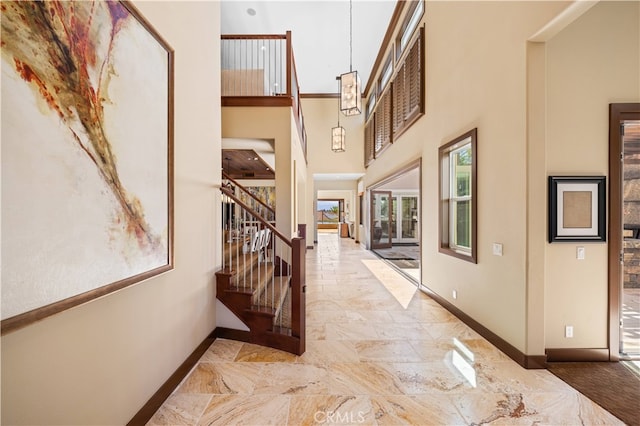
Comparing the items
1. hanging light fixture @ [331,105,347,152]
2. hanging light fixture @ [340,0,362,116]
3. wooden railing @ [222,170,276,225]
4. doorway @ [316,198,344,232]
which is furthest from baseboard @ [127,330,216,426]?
doorway @ [316,198,344,232]

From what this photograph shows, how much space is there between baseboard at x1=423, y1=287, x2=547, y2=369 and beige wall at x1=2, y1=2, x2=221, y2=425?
312 centimetres

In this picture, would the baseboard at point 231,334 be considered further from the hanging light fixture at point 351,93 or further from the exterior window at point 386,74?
the exterior window at point 386,74

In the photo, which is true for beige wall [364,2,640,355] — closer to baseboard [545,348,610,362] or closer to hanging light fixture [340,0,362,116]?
baseboard [545,348,610,362]

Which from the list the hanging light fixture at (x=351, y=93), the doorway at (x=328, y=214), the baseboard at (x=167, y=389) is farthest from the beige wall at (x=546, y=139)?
the doorway at (x=328, y=214)

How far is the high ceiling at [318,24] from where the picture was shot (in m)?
5.89

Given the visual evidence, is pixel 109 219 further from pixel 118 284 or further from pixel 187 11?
pixel 187 11

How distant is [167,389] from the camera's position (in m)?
1.94

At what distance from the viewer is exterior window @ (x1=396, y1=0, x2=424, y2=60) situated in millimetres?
4883

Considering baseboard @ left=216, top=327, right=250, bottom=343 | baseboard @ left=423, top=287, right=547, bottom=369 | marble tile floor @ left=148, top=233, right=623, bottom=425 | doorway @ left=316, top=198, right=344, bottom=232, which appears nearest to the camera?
marble tile floor @ left=148, top=233, right=623, bottom=425

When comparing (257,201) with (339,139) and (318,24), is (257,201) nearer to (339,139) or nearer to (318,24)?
(339,139)

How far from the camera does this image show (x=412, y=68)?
4.98m

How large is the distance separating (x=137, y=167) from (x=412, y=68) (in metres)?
5.23

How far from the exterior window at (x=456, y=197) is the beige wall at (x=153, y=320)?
3.18 meters

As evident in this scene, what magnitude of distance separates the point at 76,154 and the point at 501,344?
378 centimetres
